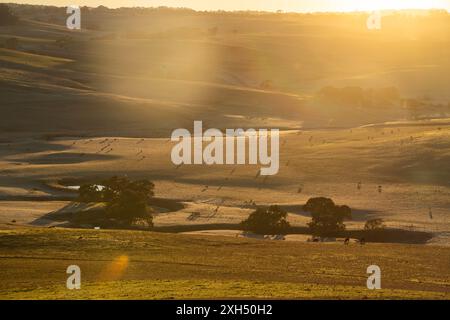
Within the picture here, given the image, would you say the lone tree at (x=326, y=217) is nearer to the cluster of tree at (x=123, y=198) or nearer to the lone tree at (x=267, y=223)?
the lone tree at (x=267, y=223)

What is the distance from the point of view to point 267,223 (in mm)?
57500

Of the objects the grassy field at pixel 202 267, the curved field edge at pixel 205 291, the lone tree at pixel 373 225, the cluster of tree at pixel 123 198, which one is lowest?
the curved field edge at pixel 205 291

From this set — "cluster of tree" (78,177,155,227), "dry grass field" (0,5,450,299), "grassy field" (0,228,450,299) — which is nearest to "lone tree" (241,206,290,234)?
"dry grass field" (0,5,450,299)

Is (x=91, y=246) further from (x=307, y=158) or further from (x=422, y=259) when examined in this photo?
(x=307, y=158)

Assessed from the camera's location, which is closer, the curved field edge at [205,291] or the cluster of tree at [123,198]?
the curved field edge at [205,291]

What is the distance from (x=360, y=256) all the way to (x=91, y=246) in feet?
37.0

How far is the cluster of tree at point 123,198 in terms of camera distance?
59188mm

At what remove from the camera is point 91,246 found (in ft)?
143

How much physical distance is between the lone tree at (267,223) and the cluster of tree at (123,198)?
5475mm

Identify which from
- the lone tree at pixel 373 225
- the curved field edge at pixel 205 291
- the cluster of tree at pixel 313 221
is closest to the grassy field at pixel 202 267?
the curved field edge at pixel 205 291

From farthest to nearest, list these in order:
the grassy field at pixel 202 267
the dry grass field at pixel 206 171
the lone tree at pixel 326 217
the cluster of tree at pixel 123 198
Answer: the cluster of tree at pixel 123 198 < the lone tree at pixel 326 217 < the dry grass field at pixel 206 171 < the grassy field at pixel 202 267

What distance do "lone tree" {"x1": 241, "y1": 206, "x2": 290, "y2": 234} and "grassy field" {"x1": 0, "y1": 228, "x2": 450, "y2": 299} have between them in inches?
277
